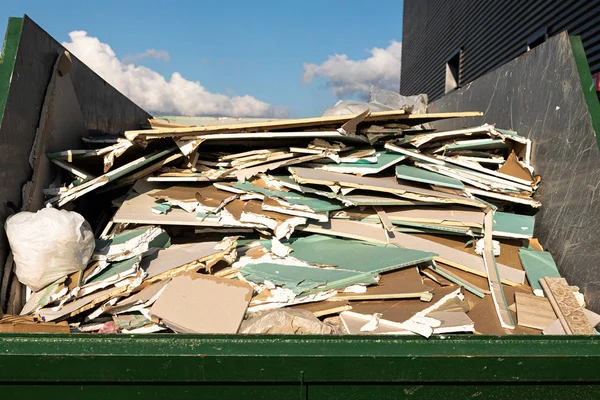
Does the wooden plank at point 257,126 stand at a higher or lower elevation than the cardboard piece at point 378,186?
higher

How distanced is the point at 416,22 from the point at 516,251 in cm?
1712

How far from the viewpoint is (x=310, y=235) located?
8.59 feet

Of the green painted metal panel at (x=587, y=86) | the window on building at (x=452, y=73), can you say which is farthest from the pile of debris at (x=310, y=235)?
the window on building at (x=452, y=73)

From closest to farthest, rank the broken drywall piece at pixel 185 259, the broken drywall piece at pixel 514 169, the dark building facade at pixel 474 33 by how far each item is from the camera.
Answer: the broken drywall piece at pixel 185 259, the broken drywall piece at pixel 514 169, the dark building facade at pixel 474 33

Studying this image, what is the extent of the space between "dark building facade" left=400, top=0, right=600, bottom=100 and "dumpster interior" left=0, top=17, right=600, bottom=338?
181 inches

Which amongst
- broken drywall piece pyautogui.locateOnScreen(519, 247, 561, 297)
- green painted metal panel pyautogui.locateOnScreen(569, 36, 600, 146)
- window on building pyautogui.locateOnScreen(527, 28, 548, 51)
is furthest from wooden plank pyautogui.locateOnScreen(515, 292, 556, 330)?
window on building pyautogui.locateOnScreen(527, 28, 548, 51)

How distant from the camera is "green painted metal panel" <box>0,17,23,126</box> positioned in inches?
75.6

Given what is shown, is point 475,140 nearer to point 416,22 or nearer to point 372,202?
point 372,202

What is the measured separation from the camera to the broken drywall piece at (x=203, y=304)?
6.00ft

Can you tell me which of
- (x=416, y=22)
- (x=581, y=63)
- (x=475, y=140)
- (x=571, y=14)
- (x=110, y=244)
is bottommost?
(x=110, y=244)
